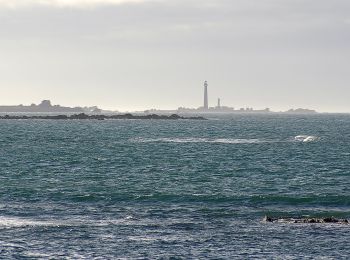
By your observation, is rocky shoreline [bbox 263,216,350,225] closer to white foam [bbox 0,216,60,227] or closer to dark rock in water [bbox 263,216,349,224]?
dark rock in water [bbox 263,216,349,224]

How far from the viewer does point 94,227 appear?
49500mm

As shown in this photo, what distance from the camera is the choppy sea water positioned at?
43.3 m

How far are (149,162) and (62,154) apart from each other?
20809 mm

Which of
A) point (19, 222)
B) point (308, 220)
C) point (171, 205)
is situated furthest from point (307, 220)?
point (19, 222)

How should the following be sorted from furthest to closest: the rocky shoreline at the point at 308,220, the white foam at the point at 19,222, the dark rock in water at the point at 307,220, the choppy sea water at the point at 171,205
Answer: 1. the dark rock in water at the point at 307,220
2. the rocky shoreline at the point at 308,220
3. the white foam at the point at 19,222
4. the choppy sea water at the point at 171,205

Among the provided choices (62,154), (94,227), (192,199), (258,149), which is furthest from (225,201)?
(258,149)

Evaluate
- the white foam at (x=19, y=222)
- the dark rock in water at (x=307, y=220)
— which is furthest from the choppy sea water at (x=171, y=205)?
the dark rock in water at (x=307, y=220)

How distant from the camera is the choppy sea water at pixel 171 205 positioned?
142ft

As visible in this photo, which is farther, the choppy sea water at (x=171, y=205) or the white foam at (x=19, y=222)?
the white foam at (x=19, y=222)

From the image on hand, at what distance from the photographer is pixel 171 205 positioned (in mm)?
60906

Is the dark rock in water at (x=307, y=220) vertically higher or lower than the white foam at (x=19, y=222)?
lower

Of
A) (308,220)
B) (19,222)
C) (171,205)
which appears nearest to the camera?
(19,222)

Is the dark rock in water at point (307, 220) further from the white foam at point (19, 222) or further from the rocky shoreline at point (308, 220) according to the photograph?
the white foam at point (19, 222)

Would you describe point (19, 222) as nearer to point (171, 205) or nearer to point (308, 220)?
point (171, 205)
